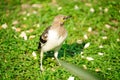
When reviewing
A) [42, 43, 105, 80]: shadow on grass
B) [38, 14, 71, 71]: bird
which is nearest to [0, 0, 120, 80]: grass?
[42, 43, 105, 80]: shadow on grass

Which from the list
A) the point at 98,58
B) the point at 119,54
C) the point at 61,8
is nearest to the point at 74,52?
the point at 98,58

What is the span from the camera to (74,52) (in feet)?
19.8

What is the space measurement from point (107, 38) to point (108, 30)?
0.39 meters

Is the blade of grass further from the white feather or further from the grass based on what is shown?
the white feather

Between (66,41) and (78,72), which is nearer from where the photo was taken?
(78,72)

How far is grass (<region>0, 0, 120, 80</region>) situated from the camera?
17.7ft

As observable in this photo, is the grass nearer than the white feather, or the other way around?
the white feather

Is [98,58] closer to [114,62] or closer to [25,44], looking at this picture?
[114,62]

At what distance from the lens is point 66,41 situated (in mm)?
6426

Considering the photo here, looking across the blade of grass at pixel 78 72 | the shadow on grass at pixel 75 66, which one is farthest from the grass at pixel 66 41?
the blade of grass at pixel 78 72

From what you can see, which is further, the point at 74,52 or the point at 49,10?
the point at 49,10

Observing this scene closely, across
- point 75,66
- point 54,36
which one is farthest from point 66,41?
point 54,36

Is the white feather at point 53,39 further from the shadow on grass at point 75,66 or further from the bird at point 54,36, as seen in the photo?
the shadow on grass at point 75,66

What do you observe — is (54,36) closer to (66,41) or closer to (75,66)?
(75,66)
